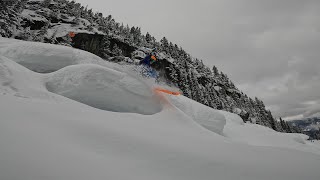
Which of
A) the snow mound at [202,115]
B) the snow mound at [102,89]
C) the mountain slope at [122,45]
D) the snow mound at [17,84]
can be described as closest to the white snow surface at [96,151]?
the snow mound at [17,84]

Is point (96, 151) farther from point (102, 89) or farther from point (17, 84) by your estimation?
point (102, 89)

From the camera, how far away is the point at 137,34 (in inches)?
3295

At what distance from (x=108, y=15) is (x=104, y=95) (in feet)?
302

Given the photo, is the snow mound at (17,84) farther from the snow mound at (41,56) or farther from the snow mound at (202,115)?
the snow mound at (202,115)

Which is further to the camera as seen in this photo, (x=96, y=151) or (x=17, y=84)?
(x=17, y=84)

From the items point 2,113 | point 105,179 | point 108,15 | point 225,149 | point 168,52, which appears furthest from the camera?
point 108,15

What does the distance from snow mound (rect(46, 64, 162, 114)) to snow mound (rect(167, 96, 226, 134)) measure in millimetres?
2643

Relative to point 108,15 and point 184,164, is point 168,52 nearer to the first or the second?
point 108,15

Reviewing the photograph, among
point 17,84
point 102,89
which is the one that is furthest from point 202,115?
point 17,84

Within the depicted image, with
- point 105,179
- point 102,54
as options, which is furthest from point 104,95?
point 102,54

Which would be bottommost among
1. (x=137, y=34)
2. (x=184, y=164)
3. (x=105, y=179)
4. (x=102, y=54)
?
(x=105, y=179)

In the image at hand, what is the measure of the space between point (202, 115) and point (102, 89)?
17.9ft

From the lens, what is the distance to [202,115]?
10.7 m

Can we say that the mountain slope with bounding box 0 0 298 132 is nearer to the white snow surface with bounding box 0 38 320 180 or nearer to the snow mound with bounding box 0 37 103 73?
the snow mound with bounding box 0 37 103 73
